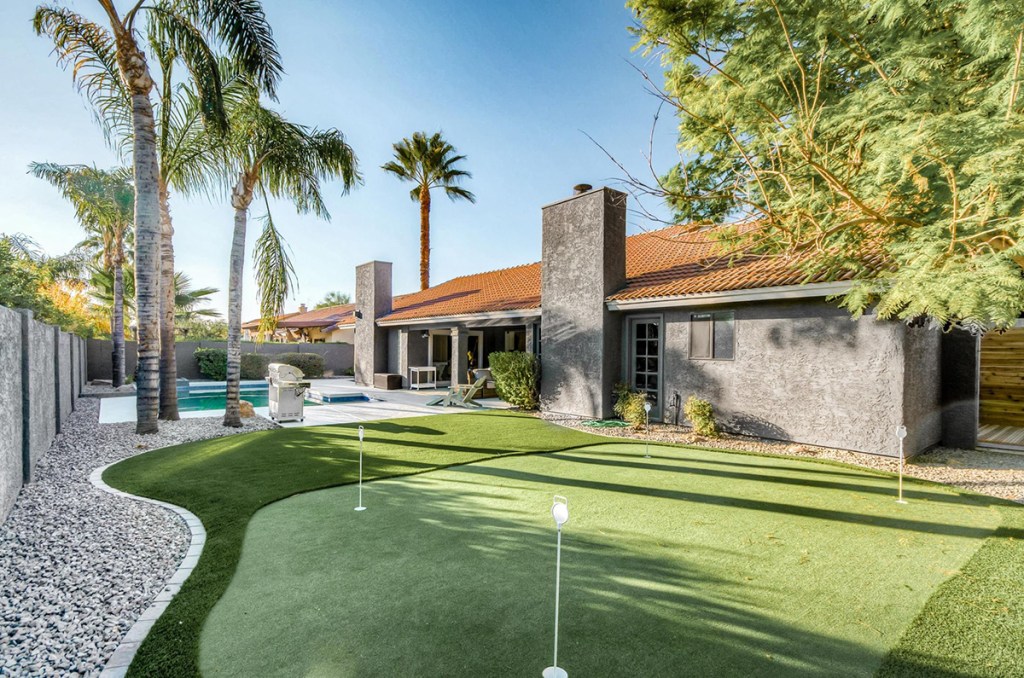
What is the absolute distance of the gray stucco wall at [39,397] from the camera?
22.7ft

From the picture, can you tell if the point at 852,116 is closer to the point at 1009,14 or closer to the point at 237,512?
the point at 1009,14

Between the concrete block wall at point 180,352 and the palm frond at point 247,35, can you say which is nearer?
the palm frond at point 247,35

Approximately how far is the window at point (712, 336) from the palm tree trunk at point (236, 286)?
38.2ft

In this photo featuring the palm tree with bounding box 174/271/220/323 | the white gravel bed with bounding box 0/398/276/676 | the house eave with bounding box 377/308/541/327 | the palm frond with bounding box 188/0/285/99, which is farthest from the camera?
the palm tree with bounding box 174/271/220/323

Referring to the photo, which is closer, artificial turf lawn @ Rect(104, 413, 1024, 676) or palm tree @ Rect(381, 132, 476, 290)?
artificial turf lawn @ Rect(104, 413, 1024, 676)

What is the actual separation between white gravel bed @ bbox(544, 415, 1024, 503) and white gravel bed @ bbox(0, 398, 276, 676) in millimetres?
8908

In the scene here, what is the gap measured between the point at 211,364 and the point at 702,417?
25.4 meters

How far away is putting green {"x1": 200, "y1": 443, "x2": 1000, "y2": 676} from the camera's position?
121 inches

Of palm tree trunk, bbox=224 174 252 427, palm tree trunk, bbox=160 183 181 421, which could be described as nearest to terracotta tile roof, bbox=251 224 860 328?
palm tree trunk, bbox=224 174 252 427

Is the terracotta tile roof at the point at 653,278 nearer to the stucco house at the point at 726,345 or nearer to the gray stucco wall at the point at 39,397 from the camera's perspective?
the stucco house at the point at 726,345

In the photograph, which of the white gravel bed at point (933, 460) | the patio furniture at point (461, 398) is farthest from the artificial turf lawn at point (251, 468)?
the patio furniture at point (461, 398)

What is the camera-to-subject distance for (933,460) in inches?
342

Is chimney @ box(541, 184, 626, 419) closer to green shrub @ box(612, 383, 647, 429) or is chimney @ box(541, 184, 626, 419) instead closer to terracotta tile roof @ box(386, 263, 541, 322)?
green shrub @ box(612, 383, 647, 429)

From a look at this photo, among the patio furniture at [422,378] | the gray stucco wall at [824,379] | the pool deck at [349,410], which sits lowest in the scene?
the pool deck at [349,410]
